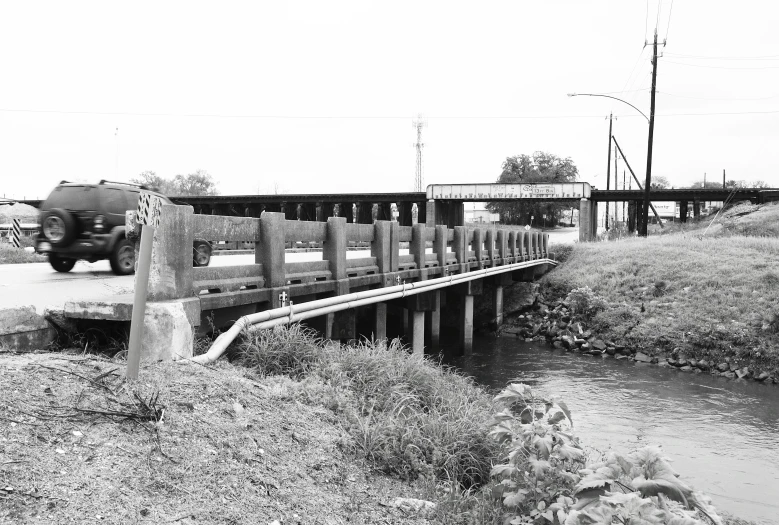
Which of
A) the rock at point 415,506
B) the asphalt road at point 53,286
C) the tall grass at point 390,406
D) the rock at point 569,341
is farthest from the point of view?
the rock at point 569,341

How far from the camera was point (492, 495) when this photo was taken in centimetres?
470

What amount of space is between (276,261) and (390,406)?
2593 mm

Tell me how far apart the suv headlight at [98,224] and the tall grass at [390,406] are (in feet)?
22.7

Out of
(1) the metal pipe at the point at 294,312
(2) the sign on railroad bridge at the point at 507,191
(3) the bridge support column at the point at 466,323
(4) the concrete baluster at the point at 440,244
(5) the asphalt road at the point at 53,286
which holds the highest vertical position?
(2) the sign on railroad bridge at the point at 507,191

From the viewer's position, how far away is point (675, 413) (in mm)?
12648

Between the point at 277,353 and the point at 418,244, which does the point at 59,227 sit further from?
the point at 277,353

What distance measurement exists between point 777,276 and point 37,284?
73.9 feet

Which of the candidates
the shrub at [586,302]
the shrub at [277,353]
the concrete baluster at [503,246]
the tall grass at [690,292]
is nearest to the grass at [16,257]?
the shrub at [277,353]

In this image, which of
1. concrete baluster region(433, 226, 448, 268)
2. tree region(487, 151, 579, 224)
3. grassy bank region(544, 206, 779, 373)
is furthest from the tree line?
concrete baluster region(433, 226, 448, 268)

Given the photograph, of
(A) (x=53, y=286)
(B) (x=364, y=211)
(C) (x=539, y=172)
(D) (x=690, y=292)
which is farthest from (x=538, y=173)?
(A) (x=53, y=286)

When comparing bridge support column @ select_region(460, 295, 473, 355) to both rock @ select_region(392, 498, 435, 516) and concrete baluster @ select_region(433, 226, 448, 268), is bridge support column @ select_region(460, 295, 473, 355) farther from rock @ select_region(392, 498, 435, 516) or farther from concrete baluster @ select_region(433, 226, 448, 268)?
rock @ select_region(392, 498, 435, 516)

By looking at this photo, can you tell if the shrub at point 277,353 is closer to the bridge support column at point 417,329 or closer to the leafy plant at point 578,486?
the leafy plant at point 578,486

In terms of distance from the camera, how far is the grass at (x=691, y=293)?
757 inches

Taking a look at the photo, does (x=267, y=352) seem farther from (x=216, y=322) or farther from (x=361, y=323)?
(x=361, y=323)
